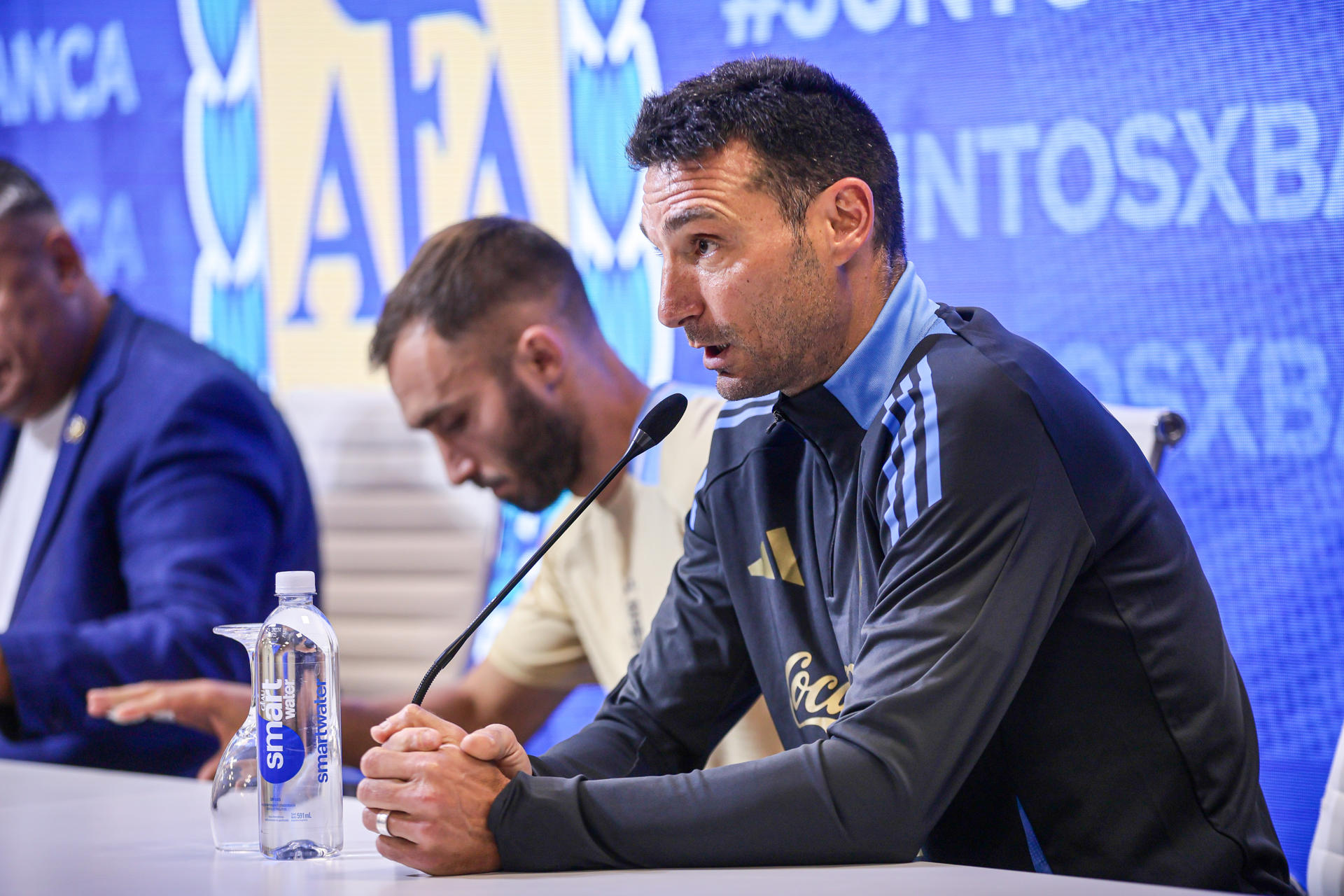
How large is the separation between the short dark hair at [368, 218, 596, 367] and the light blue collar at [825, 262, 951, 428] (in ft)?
3.28

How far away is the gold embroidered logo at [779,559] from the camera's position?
1301 millimetres

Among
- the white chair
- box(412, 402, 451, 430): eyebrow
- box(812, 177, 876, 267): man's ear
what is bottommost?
the white chair

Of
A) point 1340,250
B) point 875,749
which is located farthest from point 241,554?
point 1340,250

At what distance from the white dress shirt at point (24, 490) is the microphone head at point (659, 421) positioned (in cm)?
180

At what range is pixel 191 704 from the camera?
5.35ft

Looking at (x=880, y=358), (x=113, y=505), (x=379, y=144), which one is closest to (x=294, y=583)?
(x=880, y=358)

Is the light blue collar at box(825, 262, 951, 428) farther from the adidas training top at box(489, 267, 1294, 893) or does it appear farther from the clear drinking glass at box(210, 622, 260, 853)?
the clear drinking glass at box(210, 622, 260, 853)

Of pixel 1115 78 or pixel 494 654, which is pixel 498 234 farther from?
pixel 1115 78

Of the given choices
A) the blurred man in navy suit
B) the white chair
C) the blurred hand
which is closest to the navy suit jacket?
the blurred man in navy suit

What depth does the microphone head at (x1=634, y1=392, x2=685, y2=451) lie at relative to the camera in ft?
3.86

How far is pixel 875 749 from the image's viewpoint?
96 cm

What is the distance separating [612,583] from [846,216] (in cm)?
90

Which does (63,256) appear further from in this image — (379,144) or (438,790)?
(438,790)

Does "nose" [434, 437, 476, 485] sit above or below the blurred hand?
above
